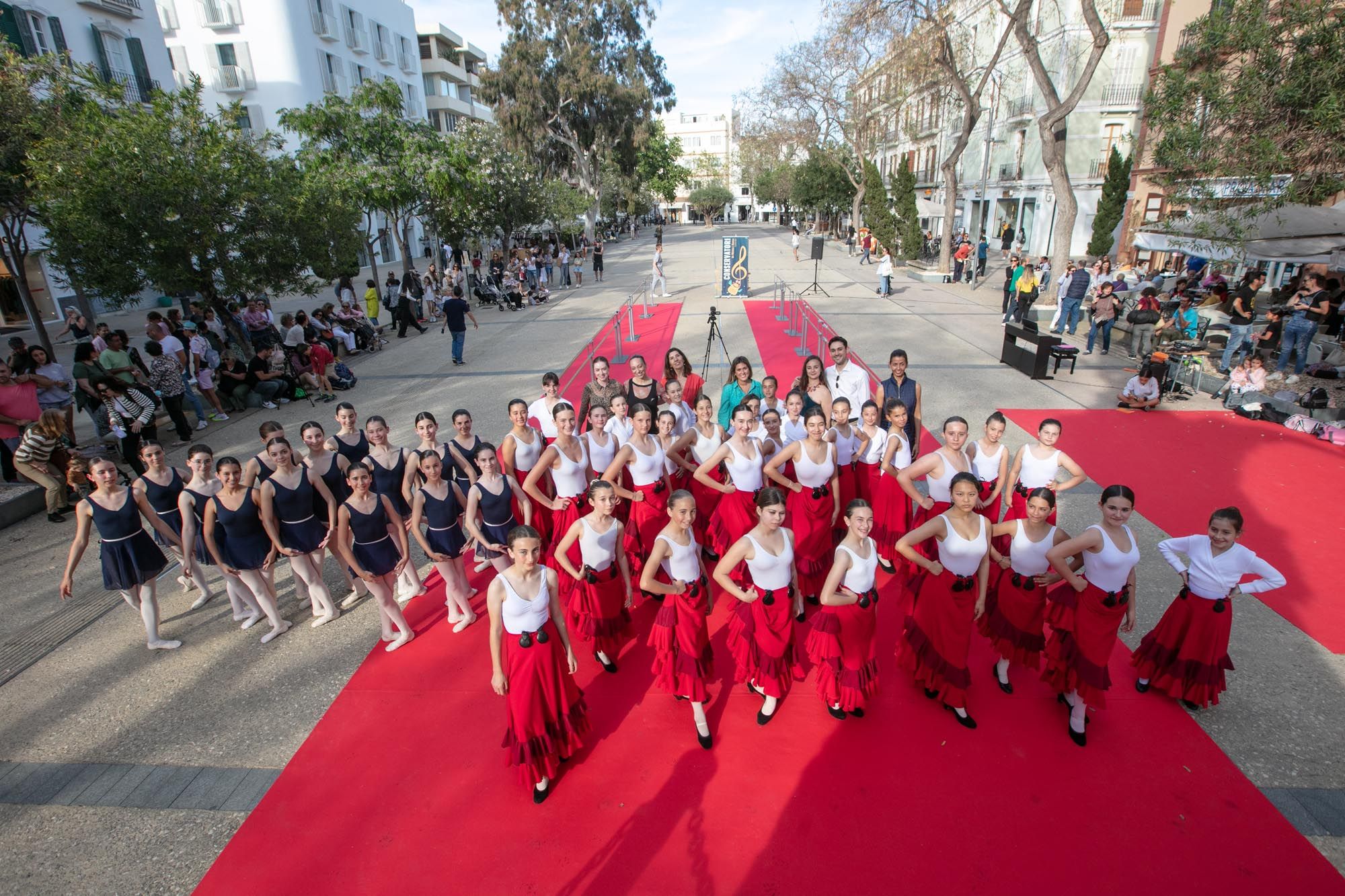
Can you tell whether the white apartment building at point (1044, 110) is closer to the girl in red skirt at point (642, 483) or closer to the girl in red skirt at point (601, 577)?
the girl in red skirt at point (642, 483)

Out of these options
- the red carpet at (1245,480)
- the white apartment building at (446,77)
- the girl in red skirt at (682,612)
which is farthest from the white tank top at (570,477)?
the white apartment building at (446,77)

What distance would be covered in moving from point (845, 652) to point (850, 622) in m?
0.23

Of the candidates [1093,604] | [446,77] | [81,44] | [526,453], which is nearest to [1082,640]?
[1093,604]

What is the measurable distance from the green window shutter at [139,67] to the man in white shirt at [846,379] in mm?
26894

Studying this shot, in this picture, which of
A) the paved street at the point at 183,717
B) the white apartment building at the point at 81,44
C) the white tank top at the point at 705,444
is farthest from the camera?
the white apartment building at the point at 81,44

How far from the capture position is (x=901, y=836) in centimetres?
383

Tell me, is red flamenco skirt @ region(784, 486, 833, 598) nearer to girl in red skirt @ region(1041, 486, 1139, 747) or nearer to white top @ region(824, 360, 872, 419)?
girl in red skirt @ region(1041, 486, 1139, 747)

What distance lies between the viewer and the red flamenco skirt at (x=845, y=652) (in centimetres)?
425

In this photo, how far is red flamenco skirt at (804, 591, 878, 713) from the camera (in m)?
4.25

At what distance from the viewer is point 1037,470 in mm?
5402

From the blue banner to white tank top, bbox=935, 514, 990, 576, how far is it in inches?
750

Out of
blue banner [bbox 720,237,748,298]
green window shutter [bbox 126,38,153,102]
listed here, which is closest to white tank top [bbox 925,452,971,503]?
blue banner [bbox 720,237,748,298]

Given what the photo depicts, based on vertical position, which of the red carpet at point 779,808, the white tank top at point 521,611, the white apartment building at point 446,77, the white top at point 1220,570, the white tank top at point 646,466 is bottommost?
the red carpet at point 779,808

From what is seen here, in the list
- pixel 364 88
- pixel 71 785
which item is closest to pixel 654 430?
pixel 71 785
